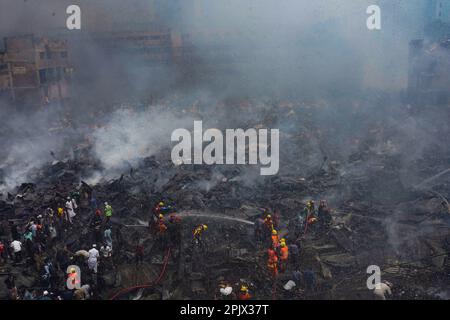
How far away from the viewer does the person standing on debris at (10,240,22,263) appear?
13.8 metres

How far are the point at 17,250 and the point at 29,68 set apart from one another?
19.7 metres

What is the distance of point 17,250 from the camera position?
13.9 m

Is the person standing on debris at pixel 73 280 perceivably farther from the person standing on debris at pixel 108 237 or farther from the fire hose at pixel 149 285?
the person standing on debris at pixel 108 237

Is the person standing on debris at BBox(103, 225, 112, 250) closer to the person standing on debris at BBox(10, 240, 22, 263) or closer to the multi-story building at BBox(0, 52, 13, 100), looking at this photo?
the person standing on debris at BBox(10, 240, 22, 263)

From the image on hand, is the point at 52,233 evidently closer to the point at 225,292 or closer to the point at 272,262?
the point at 225,292

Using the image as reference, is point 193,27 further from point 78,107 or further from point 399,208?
point 399,208

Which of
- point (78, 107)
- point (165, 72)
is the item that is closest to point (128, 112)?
point (78, 107)

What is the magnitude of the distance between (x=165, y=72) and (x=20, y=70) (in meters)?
12.4

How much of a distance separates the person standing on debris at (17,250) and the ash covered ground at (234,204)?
0.56ft

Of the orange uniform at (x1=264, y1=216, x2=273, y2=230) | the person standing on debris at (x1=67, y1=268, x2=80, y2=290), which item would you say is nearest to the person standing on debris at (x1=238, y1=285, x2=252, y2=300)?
the orange uniform at (x1=264, y1=216, x2=273, y2=230)

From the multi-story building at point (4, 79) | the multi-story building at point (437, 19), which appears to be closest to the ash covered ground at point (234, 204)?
the multi-story building at point (4, 79)

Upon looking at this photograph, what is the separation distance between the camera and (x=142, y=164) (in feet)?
70.4

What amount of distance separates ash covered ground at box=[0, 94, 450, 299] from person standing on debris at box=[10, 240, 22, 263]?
17cm

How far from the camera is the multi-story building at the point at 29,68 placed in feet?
96.0
